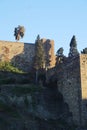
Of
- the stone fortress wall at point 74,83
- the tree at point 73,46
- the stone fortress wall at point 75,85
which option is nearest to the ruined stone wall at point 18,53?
the tree at point 73,46

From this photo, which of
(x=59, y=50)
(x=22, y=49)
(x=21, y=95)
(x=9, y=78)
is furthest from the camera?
(x=59, y=50)

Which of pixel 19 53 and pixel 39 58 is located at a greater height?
pixel 19 53

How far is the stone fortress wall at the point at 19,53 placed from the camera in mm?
71188

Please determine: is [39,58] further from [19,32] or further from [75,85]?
[75,85]

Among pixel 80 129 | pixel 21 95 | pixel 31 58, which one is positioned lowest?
pixel 80 129

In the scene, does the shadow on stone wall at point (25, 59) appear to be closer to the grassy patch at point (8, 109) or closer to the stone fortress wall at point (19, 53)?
the stone fortress wall at point (19, 53)

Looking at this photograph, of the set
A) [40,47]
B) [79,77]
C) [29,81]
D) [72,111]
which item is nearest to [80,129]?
[72,111]

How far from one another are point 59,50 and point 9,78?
1796 centimetres

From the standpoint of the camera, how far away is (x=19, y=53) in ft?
238

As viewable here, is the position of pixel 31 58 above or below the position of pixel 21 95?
above

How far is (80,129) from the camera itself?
51219mm

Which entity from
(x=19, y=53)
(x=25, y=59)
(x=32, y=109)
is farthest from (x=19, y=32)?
(x=32, y=109)

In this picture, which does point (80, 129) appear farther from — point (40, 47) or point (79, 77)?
point (40, 47)

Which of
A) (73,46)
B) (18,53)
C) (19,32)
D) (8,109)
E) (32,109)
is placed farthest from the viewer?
(19,32)
